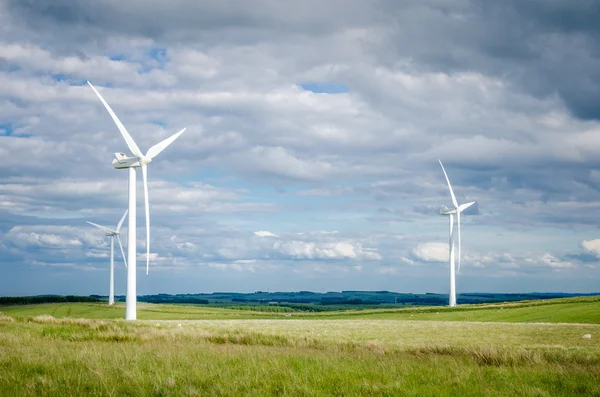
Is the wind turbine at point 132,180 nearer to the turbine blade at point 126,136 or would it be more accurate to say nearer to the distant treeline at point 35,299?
the turbine blade at point 126,136

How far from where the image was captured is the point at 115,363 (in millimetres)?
16016

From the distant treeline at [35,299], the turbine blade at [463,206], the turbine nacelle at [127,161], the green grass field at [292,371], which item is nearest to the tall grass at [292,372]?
the green grass field at [292,371]

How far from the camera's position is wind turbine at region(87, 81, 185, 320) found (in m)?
55.4

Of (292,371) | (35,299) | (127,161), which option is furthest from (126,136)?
(35,299)

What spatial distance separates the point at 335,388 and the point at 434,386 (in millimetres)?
2156

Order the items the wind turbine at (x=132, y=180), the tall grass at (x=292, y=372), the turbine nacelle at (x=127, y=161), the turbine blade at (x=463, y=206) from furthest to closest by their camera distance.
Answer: the turbine blade at (x=463, y=206), the turbine nacelle at (x=127, y=161), the wind turbine at (x=132, y=180), the tall grass at (x=292, y=372)

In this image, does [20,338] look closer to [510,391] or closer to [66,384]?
[66,384]

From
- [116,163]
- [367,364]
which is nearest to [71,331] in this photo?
[367,364]

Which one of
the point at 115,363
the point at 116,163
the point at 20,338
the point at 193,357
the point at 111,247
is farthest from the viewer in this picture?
the point at 111,247

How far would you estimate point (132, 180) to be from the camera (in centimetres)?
5900

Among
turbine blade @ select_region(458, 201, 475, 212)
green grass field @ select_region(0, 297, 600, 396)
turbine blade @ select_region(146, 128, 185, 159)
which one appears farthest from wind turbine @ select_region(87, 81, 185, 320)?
turbine blade @ select_region(458, 201, 475, 212)

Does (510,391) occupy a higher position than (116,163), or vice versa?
(116,163)

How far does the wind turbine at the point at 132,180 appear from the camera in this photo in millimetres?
55375

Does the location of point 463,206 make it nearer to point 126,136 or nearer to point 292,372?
point 126,136
